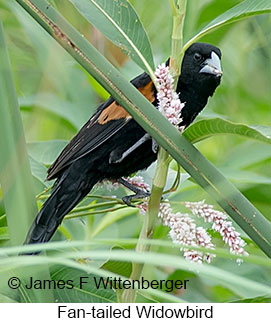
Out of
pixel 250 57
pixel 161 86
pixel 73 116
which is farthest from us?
pixel 250 57

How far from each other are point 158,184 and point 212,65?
765 millimetres

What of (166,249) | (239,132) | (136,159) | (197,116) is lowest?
(166,249)

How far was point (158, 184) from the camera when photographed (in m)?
0.89

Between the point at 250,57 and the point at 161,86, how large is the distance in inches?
45.1

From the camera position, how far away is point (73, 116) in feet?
5.74

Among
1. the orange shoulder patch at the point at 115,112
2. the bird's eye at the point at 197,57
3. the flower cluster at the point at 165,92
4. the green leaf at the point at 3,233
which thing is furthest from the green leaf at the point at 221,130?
the bird's eye at the point at 197,57

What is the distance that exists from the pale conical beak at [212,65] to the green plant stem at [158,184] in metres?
0.58

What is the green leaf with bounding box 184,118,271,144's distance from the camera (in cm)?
69

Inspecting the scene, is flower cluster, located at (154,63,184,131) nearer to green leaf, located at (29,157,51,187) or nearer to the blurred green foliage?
the blurred green foliage

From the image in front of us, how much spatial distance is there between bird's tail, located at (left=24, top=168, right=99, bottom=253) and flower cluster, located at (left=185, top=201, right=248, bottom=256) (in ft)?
1.34

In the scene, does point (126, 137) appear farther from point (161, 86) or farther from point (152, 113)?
point (152, 113)

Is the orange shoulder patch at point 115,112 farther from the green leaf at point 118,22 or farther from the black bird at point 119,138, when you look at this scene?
the green leaf at point 118,22

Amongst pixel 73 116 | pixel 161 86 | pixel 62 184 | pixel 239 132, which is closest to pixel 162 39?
pixel 73 116

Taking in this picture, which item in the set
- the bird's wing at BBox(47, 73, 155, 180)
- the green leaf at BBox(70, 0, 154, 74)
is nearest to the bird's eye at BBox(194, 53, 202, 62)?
the bird's wing at BBox(47, 73, 155, 180)
